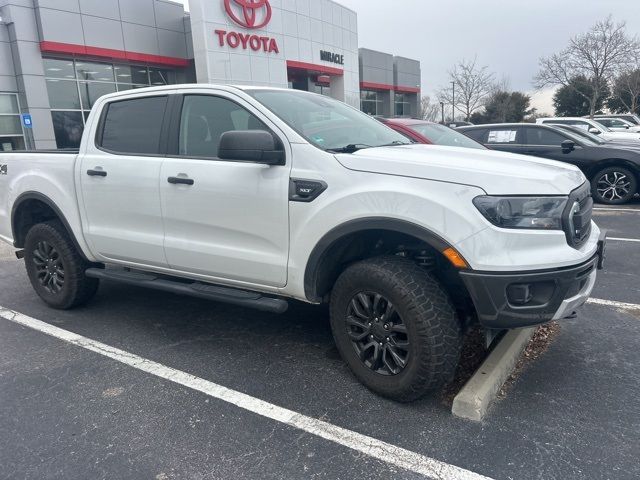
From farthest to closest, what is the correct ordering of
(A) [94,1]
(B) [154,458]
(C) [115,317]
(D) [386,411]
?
(A) [94,1], (C) [115,317], (D) [386,411], (B) [154,458]

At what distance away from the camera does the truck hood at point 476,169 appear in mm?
2605

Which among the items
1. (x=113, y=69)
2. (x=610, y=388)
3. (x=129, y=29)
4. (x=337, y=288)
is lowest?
(x=610, y=388)

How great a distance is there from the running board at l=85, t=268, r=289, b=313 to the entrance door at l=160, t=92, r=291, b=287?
0.10m

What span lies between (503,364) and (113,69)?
22679 millimetres

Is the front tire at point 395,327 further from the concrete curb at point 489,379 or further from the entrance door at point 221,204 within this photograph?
the entrance door at point 221,204

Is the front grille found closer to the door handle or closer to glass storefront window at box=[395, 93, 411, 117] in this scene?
the door handle

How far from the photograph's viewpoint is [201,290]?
12.0 ft

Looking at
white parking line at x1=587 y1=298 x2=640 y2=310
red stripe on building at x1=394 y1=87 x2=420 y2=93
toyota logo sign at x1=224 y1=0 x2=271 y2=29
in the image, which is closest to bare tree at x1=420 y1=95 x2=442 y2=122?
red stripe on building at x1=394 y1=87 x2=420 y2=93

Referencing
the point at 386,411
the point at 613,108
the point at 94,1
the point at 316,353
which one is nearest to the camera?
the point at 386,411

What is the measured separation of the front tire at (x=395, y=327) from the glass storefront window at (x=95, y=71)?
69.8 feet

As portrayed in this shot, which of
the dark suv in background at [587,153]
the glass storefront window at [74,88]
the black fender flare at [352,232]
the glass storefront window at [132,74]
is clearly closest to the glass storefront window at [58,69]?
the glass storefront window at [74,88]

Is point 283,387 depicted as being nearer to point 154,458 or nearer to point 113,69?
point 154,458

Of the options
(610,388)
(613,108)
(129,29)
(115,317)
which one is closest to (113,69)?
(129,29)

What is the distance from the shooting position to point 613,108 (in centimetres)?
4250
